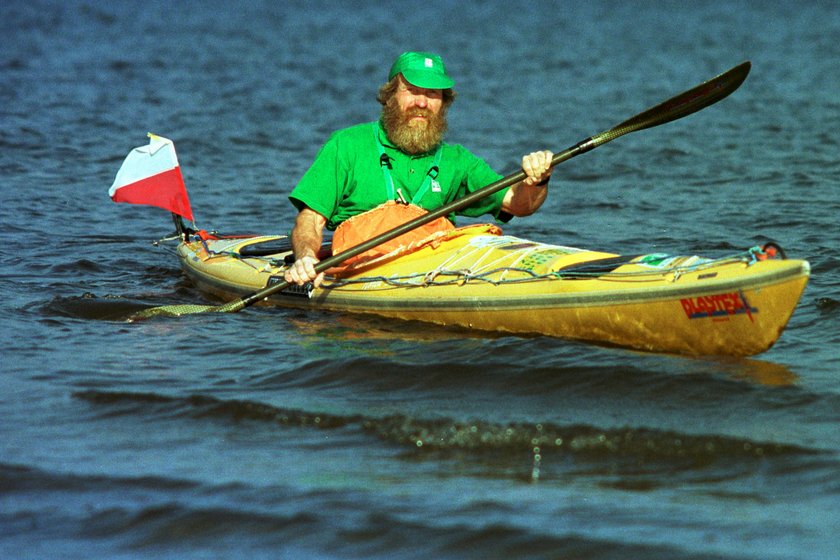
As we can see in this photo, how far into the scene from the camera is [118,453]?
4.43m

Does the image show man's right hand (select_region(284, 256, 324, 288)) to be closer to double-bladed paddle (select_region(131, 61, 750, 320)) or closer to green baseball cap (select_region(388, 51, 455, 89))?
double-bladed paddle (select_region(131, 61, 750, 320))

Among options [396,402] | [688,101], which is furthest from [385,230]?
[688,101]

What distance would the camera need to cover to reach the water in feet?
12.4

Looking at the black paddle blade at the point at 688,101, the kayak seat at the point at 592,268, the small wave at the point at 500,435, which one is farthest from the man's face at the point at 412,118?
the small wave at the point at 500,435

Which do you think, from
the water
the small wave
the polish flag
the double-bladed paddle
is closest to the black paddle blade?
the double-bladed paddle

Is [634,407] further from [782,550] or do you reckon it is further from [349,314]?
[349,314]

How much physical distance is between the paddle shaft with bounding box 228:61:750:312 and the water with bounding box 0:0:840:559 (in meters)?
0.39

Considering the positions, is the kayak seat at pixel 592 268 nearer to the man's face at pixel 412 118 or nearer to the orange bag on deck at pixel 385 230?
the orange bag on deck at pixel 385 230

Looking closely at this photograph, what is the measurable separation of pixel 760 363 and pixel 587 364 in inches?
29.8

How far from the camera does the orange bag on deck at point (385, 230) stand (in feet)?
20.0

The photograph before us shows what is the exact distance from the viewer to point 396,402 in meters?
5.01

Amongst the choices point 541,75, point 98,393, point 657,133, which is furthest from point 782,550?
point 541,75

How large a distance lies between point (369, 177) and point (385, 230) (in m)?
0.28

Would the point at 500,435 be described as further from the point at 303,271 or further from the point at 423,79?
the point at 423,79
